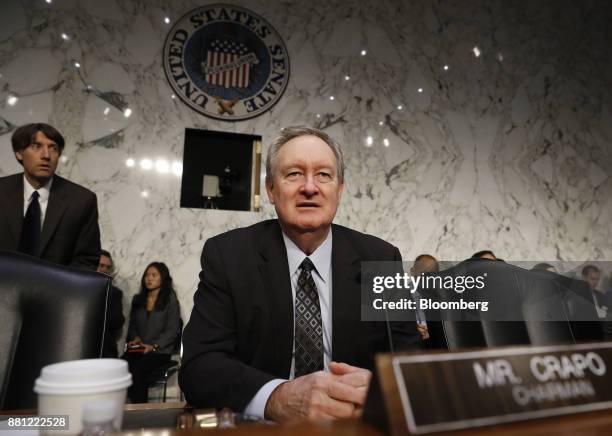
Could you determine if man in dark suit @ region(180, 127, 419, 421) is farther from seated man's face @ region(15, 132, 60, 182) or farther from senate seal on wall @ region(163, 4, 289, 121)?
senate seal on wall @ region(163, 4, 289, 121)

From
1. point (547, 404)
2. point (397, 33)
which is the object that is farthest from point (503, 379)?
point (397, 33)

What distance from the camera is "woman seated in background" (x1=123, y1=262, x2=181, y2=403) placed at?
129 inches

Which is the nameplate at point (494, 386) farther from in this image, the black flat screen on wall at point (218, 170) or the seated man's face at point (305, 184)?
the black flat screen on wall at point (218, 170)

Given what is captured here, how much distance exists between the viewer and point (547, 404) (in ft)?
1.44

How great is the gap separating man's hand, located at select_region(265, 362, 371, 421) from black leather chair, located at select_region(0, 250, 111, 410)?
0.46 meters

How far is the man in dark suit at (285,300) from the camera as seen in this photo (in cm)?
95

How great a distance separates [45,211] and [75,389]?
237cm

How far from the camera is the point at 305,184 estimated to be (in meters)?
1.27

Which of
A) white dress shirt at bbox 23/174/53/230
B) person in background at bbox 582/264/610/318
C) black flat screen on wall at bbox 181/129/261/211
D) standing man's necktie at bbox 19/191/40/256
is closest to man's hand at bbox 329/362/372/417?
standing man's necktie at bbox 19/191/40/256

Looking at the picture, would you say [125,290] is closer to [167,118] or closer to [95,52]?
[167,118]

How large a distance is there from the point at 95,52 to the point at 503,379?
4193mm

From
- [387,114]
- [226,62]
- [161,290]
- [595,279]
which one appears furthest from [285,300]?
[595,279]

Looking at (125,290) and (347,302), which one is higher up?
(125,290)

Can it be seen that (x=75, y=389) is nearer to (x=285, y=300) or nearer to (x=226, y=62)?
(x=285, y=300)
